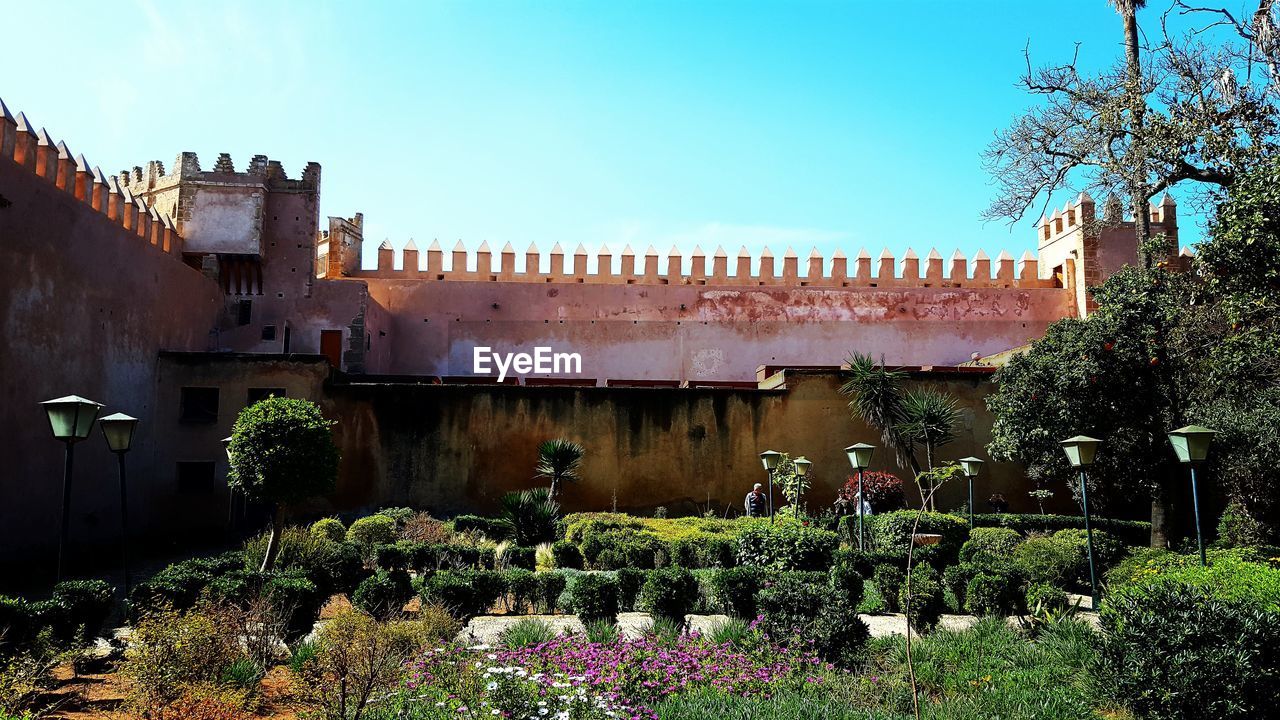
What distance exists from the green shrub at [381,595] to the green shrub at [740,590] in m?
3.06

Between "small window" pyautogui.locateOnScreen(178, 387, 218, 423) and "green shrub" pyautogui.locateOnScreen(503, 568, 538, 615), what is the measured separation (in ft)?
36.9

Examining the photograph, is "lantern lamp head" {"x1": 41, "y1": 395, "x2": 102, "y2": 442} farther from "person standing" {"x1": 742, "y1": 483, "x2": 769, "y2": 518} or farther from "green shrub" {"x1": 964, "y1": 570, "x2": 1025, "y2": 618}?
"person standing" {"x1": 742, "y1": 483, "x2": 769, "y2": 518}

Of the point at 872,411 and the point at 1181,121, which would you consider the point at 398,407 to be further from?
the point at 1181,121

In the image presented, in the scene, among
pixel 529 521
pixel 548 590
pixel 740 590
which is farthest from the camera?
pixel 529 521

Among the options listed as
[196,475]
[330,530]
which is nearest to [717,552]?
[330,530]

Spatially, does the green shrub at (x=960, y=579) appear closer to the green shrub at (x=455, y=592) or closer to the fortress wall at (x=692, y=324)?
the green shrub at (x=455, y=592)

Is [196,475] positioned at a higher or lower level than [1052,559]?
higher

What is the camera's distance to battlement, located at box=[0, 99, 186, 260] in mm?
13688

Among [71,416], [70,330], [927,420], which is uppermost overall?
[70,330]

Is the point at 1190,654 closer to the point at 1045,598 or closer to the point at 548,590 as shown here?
the point at 1045,598

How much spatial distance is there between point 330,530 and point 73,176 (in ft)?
26.7

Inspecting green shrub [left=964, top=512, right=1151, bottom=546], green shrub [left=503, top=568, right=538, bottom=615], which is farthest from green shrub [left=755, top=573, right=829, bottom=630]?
green shrub [left=964, top=512, right=1151, bottom=546]

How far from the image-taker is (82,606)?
6859mm

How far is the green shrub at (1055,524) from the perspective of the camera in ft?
48.8
